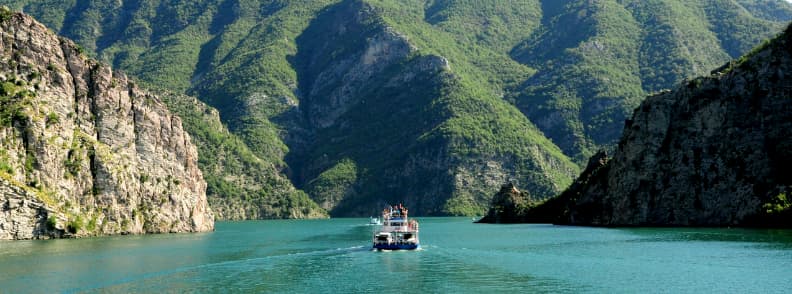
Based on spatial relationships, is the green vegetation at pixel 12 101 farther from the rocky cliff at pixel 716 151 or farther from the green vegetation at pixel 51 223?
the rocky cliff at pixel 716 151

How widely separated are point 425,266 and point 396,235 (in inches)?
1039

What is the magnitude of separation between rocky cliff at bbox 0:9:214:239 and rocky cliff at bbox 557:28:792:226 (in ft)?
334

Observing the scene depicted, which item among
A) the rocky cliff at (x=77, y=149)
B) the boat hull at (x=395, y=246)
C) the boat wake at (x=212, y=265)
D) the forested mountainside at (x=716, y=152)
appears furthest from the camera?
the forested mountainside at (x=716, y=152)

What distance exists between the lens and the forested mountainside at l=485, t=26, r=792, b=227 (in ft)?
480

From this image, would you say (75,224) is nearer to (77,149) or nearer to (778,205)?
(77,149)

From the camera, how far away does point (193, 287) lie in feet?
245

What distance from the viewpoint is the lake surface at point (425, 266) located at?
2879 inches

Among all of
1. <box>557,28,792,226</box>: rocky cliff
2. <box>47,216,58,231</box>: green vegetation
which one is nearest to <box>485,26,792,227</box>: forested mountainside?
<box>557,28,792,226</box>: rocky cliff

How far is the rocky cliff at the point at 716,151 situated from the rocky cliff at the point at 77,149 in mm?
101778

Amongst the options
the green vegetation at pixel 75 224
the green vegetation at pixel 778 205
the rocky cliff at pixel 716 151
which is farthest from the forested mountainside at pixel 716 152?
the green vegetation at pixel 75 224

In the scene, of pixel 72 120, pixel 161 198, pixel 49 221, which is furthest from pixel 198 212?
pixel 49 221

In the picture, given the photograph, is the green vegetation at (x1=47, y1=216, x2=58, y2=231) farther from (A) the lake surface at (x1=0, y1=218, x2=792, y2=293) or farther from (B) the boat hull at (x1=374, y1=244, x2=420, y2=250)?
(B) the boat hull at (x1=374, y1=244, x2=420, y2=250)

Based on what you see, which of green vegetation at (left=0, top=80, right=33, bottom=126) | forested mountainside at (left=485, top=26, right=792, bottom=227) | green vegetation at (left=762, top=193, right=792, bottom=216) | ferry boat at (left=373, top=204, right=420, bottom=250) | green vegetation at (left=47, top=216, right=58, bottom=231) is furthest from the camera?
forested mountainside at (left=485, top=26, right=792, bottom=227)

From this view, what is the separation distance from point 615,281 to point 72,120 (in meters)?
118
